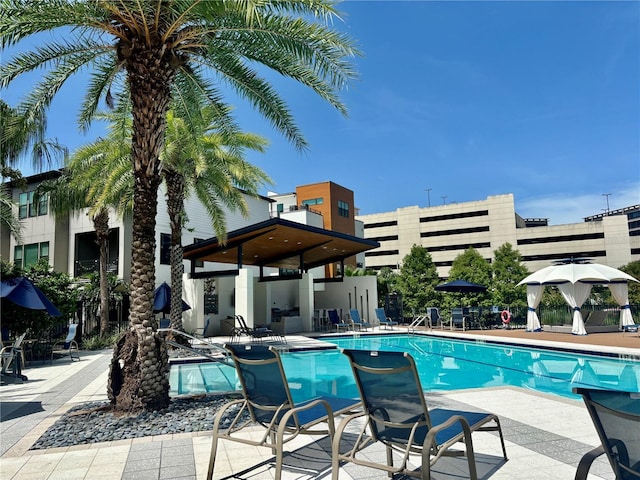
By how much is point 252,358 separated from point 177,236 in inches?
487

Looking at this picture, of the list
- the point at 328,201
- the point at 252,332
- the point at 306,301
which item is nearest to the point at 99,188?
the point at 252,332

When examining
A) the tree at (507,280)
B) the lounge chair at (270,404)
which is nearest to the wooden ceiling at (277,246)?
the tree at (507,280)

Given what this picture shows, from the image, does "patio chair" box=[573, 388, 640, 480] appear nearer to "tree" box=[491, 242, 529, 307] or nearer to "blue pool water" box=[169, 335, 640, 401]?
"blue pool water" box=[169, 335, 640, 401]

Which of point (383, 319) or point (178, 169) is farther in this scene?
point (383, 319)

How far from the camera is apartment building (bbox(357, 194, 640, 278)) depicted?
79.5 metres

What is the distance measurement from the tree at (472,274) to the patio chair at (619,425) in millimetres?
27129

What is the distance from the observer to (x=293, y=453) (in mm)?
4117

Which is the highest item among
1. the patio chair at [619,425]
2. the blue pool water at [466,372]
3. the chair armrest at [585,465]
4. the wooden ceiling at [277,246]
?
the wooden ceiling at [277,246]

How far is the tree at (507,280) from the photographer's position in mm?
27891

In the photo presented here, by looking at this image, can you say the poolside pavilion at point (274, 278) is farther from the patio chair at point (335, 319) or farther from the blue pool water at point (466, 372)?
the blue pool water at point (466, 372)

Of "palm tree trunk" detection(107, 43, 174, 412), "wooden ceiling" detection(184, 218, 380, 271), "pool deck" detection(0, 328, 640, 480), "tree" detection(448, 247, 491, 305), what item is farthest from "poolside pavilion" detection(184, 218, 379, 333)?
"pool deck" detection(0, 328, 640, 480)

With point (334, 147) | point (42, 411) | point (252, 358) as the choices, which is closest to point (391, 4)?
point (252, 358)

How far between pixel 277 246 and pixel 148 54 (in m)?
16.1

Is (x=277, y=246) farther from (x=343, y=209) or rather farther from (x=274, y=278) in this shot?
(x=343, y=209)
